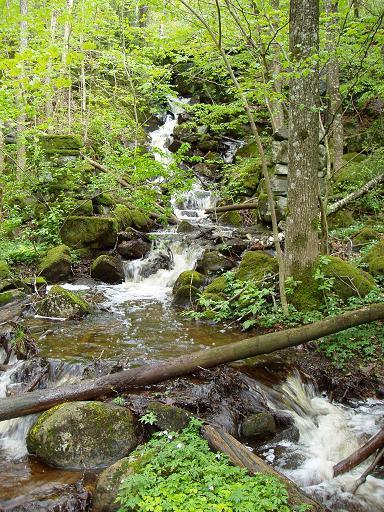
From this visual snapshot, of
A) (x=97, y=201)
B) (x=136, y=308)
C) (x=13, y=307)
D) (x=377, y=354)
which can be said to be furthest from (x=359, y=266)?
(x=97, y=201)

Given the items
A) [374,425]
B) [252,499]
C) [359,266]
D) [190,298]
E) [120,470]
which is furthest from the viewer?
[190,298]

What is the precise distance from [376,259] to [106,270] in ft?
20.4

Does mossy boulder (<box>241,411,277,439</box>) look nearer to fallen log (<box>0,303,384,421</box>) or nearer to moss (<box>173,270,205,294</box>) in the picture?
fallen log (<box>0,303,384,421</box>)

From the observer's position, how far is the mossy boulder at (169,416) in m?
4.18

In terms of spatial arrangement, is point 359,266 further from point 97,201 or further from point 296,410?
point 97,201

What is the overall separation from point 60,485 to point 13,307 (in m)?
5.44

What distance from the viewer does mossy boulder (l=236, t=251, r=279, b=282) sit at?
8141mm

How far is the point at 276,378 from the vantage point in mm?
5758

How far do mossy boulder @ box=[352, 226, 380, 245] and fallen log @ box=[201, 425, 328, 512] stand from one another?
23.3 ft

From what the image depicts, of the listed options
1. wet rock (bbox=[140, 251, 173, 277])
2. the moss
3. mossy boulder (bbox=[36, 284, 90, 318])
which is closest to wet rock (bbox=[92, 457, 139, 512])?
mossy boulder (bbox=[36, 284, 90, 318])

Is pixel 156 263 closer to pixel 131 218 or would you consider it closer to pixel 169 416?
pixel 131 218

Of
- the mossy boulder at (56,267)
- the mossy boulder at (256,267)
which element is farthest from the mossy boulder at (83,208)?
the mossy boulder at (256,267)

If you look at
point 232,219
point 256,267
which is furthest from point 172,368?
point 232,219

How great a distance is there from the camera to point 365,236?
995 centimetres
